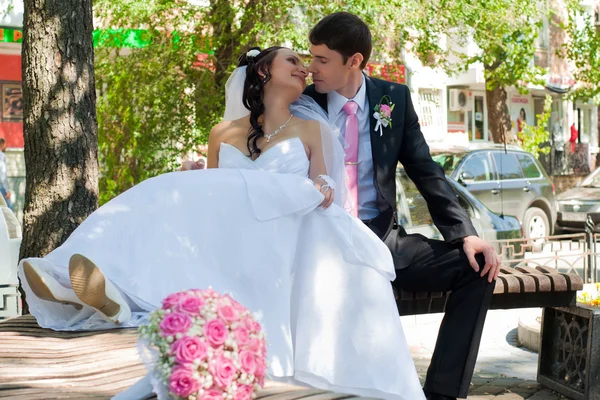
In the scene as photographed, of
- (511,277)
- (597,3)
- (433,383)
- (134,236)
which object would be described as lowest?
(433,383)

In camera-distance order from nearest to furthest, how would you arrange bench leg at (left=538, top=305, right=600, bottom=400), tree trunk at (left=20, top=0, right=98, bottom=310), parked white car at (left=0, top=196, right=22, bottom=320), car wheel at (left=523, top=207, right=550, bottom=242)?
bench leg at (left=538, top=305, right=600, bottom=400), tree trunk at (left=20, top=0, right=98, bottom=310), parked white car at (left=0, top=196, right=22, bottom=320), car wheel at (left=523, top=207, right=550, bottom=242)

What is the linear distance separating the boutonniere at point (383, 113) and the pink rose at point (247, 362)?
7.36 ft

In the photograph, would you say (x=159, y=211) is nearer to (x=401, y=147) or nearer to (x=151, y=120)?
(x=401, y=147)

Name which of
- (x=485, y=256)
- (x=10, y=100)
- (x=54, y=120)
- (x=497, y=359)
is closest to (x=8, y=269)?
(x=54, y=120)

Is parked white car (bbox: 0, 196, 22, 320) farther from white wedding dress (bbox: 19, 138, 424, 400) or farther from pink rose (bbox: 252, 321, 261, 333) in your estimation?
pink rose (bbox: 252, 321, 261, 333)

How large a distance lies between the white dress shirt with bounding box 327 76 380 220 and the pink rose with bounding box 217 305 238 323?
2.12 metres

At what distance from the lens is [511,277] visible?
5359mm

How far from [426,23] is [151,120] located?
12.6 ft

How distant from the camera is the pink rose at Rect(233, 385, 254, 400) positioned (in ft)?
9.27

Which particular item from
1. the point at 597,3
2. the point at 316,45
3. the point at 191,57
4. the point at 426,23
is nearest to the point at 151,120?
the point at 191,57

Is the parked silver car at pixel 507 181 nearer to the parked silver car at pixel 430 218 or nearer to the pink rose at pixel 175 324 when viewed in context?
the parked silver car at pixel 430 218

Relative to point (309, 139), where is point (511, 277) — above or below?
below

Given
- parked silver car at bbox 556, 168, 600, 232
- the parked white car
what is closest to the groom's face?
the parked white car

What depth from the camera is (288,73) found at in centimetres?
490
